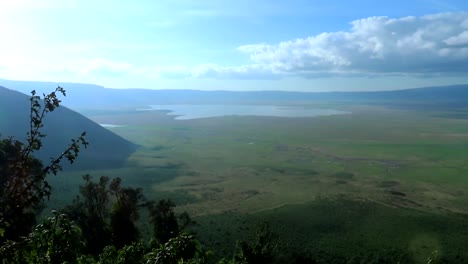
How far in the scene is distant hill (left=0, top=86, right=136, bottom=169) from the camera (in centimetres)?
8670

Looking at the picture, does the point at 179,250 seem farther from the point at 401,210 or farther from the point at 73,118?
the point at 73,118

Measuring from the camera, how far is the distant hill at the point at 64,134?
284 feet

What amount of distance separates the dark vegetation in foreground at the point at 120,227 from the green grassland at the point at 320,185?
55 centimetres

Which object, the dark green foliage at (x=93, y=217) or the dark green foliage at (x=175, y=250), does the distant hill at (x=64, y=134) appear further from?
the dark green foliage at (x=175, y=250)

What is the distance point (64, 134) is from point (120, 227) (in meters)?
78.5

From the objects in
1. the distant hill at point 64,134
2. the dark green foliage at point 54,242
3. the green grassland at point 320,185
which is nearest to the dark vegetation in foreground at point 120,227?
the dark green foliage at point 54,242

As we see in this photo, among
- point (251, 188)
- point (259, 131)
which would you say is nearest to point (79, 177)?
point (251, 188)

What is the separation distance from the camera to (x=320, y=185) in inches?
2635

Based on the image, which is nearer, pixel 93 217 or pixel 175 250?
pixel 175 250

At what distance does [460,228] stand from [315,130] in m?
117

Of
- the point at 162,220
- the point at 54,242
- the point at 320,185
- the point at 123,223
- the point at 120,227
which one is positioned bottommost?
the point at 320,185

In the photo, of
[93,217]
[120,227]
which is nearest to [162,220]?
[120,227]

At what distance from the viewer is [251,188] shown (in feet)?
215

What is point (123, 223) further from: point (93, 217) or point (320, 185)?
point (320, 185)
